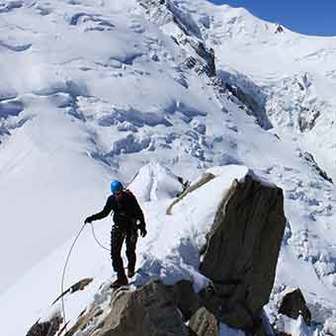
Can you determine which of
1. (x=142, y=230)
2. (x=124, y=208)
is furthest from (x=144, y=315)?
(x=124, y=208)

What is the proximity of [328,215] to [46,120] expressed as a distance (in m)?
19.1

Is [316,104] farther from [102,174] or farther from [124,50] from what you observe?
[102,174]

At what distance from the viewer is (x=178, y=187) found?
24.8 m

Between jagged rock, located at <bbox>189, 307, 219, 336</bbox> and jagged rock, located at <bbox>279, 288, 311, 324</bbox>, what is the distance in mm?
8081

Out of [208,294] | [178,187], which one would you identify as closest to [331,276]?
[178,187]

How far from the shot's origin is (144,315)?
38.1 feet

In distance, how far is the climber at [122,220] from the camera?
41.4 ft

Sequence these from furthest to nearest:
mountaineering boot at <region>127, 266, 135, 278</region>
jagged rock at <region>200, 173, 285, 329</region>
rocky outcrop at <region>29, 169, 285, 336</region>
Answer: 1. jagged rock at <region>200, 173, 285, 329</region>
2. mountaineering boot at <region>127, 266, 135, 278</region>
3. rocky outcrop at <region>29, 169, 285, 336</region>

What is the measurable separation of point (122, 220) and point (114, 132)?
3845 cm

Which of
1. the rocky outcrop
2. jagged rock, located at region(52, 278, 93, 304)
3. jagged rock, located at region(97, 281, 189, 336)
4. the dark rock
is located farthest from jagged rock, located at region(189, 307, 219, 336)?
jagged rock, located at region(52, 278, 93, 304)

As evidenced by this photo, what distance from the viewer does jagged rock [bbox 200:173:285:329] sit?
588 inches

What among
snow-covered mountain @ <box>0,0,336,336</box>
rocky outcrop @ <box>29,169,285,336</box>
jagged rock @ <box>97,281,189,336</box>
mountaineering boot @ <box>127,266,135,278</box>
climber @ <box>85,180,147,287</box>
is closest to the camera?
jagged rock @ <box>97,281,189,336</box>

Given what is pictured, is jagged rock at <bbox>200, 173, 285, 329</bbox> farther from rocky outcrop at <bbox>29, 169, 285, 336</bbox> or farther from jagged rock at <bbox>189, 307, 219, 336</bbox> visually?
jagged rock at <bbox>189, 307, 219, 336</bbox>

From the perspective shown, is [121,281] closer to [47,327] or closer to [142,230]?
[142,230]
